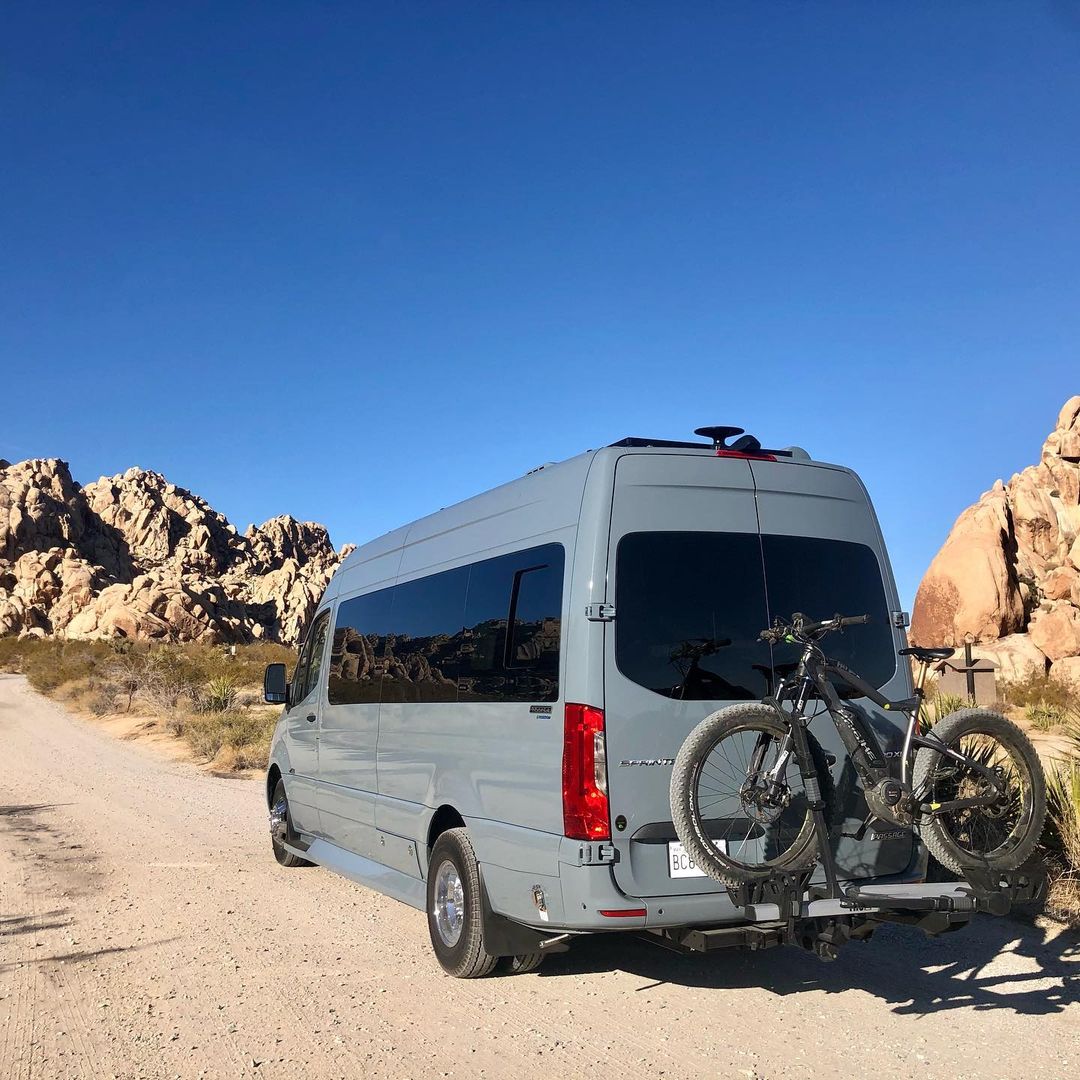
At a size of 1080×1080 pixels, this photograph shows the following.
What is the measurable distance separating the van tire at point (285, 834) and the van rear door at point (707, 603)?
16.9 feet

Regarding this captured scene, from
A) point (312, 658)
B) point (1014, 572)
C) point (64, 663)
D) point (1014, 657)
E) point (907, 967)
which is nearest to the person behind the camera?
point (907, 967)

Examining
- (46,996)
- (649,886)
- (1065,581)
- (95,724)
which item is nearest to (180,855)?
(46,996)

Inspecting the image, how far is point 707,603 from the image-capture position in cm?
509

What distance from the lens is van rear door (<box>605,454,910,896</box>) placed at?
Answer: 4.79 meters

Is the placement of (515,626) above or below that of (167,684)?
above

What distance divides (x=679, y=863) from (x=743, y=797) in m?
0.43

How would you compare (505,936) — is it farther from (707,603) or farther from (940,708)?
(940,708)

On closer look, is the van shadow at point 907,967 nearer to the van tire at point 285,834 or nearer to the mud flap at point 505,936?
the mud flap at point 505,936

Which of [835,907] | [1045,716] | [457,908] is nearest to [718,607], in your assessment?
[835,907]

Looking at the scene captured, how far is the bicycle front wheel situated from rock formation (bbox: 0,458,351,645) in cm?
7023

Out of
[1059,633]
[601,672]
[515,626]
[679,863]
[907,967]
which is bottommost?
[907,967]

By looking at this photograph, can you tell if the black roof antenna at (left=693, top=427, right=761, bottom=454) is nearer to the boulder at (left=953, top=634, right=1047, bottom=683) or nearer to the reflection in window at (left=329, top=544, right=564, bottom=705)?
the reflection in window at (left=329, top=544, right=564, bottom=705)

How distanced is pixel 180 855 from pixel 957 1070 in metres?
7.17

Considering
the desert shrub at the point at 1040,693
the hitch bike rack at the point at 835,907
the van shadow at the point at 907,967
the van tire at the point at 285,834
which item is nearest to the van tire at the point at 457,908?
the van shadow at the point at 907,967
